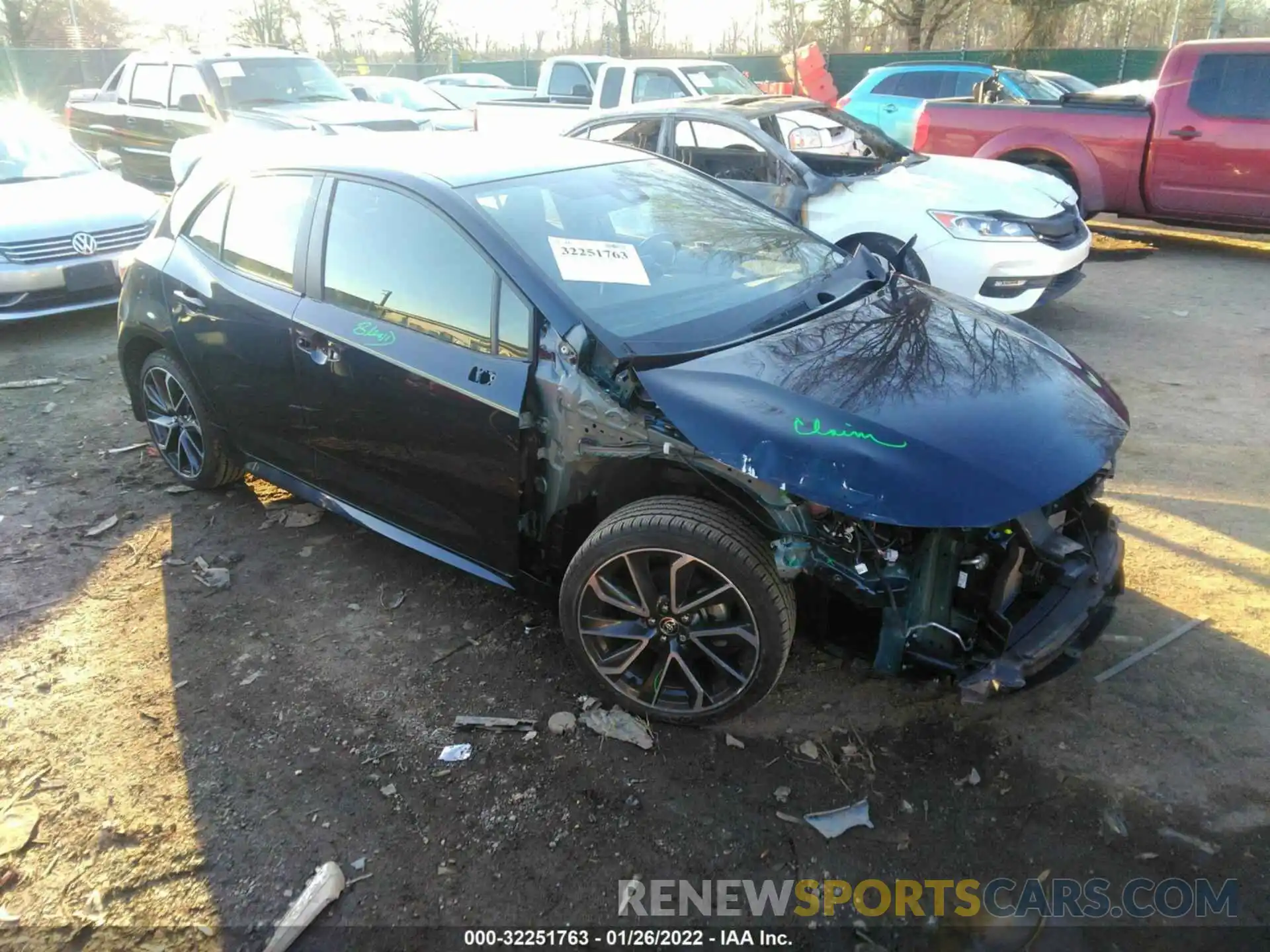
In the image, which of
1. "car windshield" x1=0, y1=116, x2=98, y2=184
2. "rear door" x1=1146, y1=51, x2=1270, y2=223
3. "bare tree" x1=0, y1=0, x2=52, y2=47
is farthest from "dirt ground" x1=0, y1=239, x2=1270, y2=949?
"bare tree" x1=0, y1=0, x2=52, y2=47

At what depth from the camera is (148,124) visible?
11.3 metres

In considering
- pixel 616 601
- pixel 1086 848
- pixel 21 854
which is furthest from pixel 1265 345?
pixel 21 854

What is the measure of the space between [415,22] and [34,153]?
92.2 ft

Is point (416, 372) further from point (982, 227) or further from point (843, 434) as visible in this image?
point (982, 227)

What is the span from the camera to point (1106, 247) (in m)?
10.1

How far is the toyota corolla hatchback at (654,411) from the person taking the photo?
2.63 metres

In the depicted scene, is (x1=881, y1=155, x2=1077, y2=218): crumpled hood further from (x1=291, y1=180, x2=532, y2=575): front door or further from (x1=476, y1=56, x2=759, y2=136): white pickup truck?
(x1=291, y1=180, x2=532, y2=575): front door

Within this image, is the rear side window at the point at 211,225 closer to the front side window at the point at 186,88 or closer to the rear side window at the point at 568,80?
the front side window at the point at 186,88

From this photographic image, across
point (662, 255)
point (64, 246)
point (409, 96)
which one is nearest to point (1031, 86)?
point (409, 96)

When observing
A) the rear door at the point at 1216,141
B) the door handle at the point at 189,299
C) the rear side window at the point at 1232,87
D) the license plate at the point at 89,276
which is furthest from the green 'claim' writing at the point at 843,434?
the rear side window at the point at 1232,87

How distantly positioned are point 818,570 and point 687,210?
5.93 feet

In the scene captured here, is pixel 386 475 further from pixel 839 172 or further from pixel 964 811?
pixel 839 172

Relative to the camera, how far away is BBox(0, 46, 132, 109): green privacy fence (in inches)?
1072

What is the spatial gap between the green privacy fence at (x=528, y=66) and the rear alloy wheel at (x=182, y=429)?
20.7m
